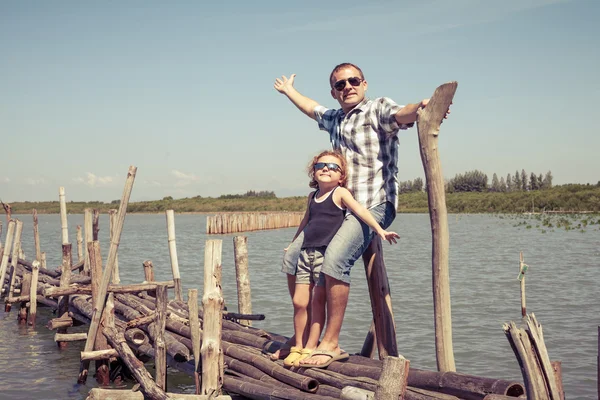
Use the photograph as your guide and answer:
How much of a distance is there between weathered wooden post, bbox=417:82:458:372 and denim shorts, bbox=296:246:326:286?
1058 millimetres

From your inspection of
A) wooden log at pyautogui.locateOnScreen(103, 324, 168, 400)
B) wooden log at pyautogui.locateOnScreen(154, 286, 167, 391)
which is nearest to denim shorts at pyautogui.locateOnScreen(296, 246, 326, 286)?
wooden log at pyautogui.locateOnScreen(103, 324, 168, 400)

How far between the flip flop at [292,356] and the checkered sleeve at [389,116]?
7.02 feet

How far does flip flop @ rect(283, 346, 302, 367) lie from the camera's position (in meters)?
5.91

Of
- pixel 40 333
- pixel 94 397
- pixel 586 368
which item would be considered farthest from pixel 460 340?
pixel 40 333

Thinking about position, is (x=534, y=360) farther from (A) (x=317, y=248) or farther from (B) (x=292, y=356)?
(B) (x=292, y=356)

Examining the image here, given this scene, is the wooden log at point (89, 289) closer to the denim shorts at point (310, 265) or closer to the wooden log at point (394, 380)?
the denim shorts at point (310, 265)

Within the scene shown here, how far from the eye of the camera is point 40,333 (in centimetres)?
1309

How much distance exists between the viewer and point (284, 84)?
709 cm

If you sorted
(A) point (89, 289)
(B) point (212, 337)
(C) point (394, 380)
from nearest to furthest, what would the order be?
(C) point (394, 380), (B) point (212, 337), (A) point (89, 289)

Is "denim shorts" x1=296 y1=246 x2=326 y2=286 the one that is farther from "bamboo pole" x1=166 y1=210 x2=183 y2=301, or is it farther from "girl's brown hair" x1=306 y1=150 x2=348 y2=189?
"bamboo pole" x1=166 y1=210 x2=183 y2=301

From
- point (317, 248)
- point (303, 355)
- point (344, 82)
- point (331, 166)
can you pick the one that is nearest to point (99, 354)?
point (303, 355)

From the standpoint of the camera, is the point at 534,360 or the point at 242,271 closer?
the point at 534,360

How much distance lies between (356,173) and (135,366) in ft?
10.5

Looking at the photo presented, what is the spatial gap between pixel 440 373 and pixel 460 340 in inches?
267
